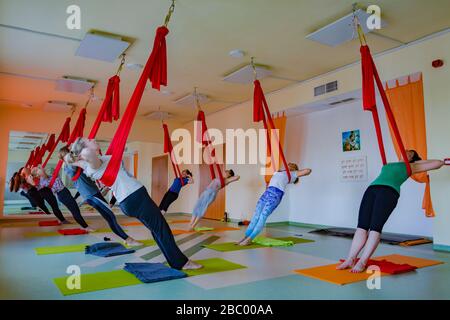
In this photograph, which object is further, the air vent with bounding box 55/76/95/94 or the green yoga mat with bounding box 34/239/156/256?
the air vent with bounding box 55/76/95/94

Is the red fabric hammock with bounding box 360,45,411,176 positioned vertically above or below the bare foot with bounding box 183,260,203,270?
above

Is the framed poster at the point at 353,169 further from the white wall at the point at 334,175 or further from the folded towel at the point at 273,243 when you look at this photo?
the folded towel at the point at 273,243

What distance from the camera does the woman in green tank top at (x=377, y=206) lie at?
3238mm

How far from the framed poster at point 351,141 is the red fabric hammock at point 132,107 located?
179 inches

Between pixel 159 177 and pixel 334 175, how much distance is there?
7159mm

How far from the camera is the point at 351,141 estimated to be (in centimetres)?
672

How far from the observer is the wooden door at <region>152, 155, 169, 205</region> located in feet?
39.1

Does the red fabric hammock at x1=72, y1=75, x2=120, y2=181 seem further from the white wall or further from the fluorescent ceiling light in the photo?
the white wall

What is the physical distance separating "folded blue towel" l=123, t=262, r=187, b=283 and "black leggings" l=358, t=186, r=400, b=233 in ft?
6.31

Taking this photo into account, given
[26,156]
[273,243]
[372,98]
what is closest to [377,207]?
[372,98]

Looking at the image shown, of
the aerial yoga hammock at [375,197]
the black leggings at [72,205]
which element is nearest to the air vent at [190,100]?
the black leggings at [72,205]

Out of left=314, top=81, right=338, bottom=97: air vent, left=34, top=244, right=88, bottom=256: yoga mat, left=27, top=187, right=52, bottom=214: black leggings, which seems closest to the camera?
left=34, top=244, right=88, bottom=256: yoga mat

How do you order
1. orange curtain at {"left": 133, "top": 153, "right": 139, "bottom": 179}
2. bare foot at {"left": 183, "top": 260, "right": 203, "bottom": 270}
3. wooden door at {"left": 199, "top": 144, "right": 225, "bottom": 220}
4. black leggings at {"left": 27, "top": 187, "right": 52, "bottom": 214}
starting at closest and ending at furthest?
1. bare foot at {"left": 183, "top": 260, "right": 203, "bottom": 270}
2. black leggings at {"left": 27, "top": 187, "right": 52, "bottom": 214}
3. wooden door at {"left": 199, "top": 144, "right": 225, "bottom": 220}
4. orange curtain at {"left": 133, "top": 153, "right": 139, "bottom": 179}

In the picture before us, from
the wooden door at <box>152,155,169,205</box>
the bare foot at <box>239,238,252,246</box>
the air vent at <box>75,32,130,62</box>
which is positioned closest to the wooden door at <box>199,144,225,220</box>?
the wooden door at <box>152,155,169,205</box>
